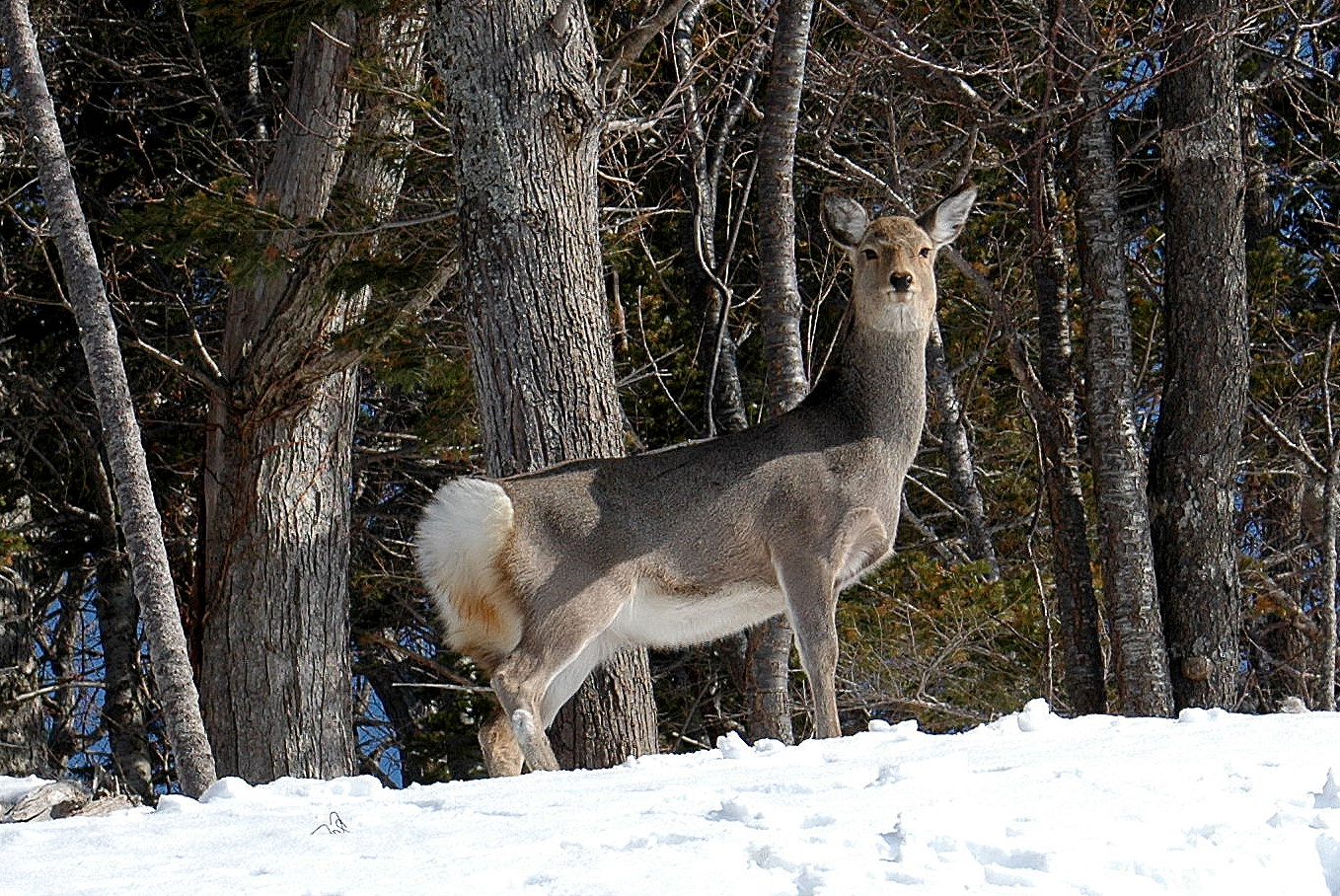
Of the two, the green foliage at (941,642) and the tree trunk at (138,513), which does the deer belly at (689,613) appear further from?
the green foliage at (941,642)

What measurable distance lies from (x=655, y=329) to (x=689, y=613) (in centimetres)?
800

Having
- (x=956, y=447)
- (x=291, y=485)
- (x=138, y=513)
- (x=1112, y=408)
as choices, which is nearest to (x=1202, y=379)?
(x=1112, y=408)

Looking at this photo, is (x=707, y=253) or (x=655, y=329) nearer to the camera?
(x=707, y=253)

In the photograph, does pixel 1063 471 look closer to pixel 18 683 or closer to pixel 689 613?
pixel 689 613

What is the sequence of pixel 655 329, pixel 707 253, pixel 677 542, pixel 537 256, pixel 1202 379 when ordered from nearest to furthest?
pixel 677 542 < pixel 537 256 < pixel 1202 379 < pixel 707 253 < pixel 655 329

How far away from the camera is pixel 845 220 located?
899 centimetres

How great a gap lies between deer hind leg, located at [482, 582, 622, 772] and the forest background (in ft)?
3.80

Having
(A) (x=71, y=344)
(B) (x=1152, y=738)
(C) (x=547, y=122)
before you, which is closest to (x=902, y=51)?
(C) (x=547, y=122)

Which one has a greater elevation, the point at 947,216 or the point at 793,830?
the point at 947,216

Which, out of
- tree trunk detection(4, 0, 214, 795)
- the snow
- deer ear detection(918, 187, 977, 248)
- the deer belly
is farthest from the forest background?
the snow

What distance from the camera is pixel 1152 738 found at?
6.03 meters

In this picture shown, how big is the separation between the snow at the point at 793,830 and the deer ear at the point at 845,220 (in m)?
3.60

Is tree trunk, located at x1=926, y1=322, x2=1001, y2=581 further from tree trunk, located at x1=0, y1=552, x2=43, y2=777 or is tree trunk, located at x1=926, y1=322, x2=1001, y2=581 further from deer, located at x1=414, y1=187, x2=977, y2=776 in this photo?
tree trunk, located at x1=0, y1=552, x2=43, y2=777

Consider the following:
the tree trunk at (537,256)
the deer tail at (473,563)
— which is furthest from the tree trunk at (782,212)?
the deer tail at (473,563)
